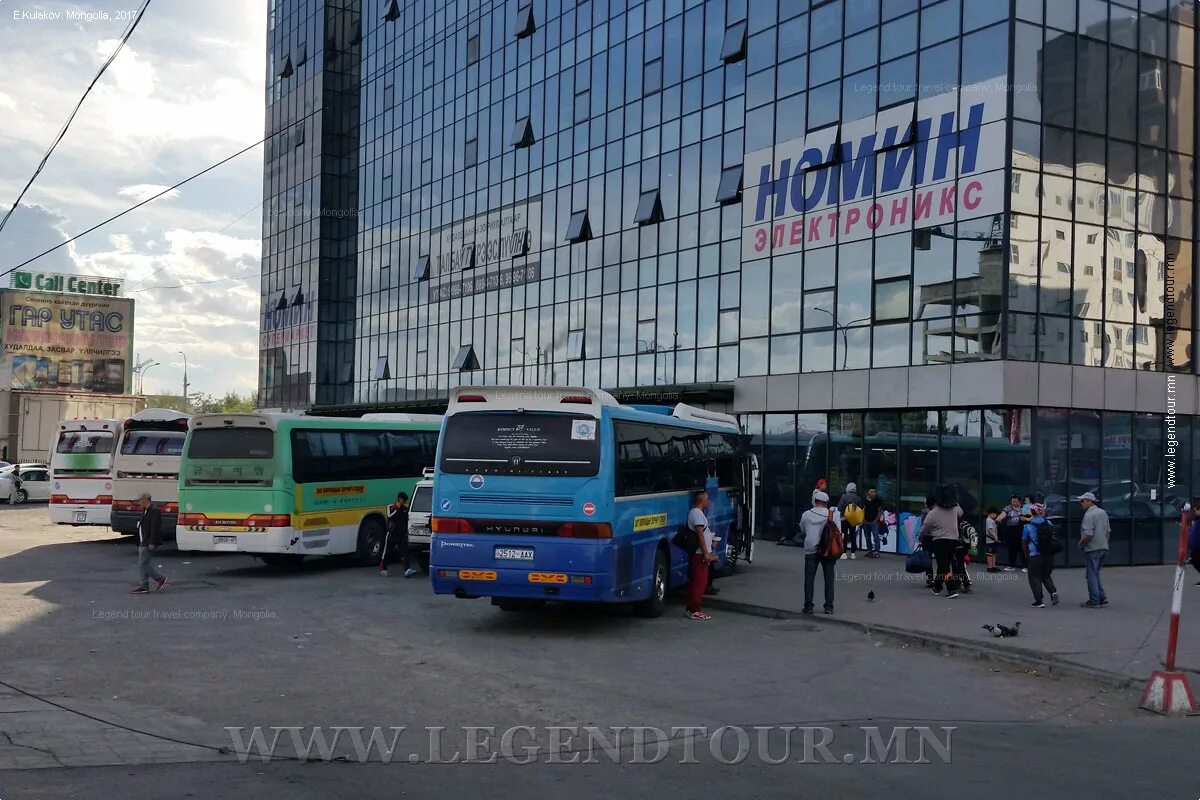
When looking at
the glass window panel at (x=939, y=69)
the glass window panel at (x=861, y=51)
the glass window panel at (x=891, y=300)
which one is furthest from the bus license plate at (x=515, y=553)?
the glass window panel at (x=861, y=51)

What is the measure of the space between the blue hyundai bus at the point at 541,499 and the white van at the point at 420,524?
614 cm

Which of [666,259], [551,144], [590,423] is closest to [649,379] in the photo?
[666,259]

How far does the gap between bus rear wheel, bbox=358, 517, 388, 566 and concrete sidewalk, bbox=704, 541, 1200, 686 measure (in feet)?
24.7

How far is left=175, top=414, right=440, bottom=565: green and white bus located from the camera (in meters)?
19.8

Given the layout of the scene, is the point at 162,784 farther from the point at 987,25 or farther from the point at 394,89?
the point at 394,89

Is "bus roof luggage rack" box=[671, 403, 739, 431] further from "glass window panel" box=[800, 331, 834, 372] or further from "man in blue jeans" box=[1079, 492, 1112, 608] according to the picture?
"glass window panel" box=[800, 331, 834, 372]

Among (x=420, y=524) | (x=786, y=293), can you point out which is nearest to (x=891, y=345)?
(x=786, y=293)

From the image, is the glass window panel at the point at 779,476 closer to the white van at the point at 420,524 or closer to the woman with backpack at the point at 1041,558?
the white van at the point at 420,524

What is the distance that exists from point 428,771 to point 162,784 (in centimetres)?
176

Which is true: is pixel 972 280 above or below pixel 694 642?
above

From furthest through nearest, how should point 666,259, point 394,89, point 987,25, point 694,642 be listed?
1. point 394,89
2. point 666,259
3. point 987,25
4. point 694,642

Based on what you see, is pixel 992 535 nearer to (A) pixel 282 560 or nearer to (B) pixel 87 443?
(A) pixel 282 560

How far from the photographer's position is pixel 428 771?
24.9ft

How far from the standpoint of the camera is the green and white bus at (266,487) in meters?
19.8
